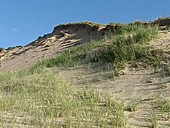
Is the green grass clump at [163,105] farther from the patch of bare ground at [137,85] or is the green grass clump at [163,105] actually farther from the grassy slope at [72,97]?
the grassy slope at [72,97]

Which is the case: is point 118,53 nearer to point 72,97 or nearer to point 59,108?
point 72,97

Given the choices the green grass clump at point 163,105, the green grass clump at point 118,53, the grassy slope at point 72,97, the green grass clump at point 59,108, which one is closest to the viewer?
the green grass clump at point 59,108

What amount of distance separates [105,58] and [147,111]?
16.5 ft

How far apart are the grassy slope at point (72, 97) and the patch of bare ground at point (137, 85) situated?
0.27 metres

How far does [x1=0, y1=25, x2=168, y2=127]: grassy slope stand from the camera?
19.1 ft

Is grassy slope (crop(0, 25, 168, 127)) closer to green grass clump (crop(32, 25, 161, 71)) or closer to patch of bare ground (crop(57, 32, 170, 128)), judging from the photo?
green grass clump (crop(32, 25, 161, 71))

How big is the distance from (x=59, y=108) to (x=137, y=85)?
266 cm

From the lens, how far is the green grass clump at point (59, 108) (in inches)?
223

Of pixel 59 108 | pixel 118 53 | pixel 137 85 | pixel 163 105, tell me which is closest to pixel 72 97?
pixel 59 108

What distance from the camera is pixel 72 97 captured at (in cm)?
759

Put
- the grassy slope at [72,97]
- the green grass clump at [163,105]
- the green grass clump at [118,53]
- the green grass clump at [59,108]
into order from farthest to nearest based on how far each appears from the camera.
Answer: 1. the green grass clump at [118,53]
2. the green grass clump at [163,105]
3. the grassy slope at [72,97]
4. the green grass clump at [59,108]

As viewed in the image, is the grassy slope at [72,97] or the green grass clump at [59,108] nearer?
the green grass clump at [59,108]

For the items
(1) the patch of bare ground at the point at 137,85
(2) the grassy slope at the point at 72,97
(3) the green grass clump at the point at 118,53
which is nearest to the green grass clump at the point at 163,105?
(1) the patch of bare ground at the point at 137,85

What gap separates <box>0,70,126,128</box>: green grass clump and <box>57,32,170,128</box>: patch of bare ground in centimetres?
34
